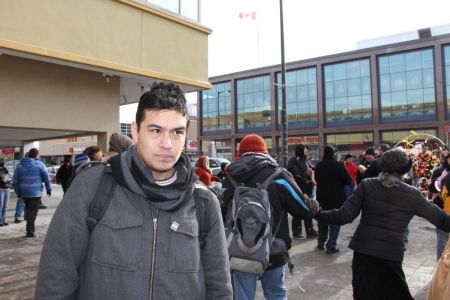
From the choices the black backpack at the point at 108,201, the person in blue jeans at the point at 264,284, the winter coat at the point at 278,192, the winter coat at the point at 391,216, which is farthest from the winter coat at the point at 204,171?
the black backpack at the point at 108,201

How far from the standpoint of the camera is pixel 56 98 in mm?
6930

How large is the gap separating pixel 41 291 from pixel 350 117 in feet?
142

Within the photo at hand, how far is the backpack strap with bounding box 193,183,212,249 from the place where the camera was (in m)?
1.80

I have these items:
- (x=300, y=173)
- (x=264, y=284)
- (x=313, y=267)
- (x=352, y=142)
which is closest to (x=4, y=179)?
(x=300, y=173)

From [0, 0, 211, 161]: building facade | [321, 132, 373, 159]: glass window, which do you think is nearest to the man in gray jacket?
[0, 0, 211, 161]: building facade

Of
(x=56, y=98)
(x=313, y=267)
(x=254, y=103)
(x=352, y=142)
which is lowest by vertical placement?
(x=313, y=267)

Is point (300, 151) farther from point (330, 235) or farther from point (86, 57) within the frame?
point (86, 57)

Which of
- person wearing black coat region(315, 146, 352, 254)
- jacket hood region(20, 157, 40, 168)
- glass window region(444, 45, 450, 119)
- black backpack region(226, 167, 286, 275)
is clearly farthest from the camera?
glass window region(444, 45, 450, 119)

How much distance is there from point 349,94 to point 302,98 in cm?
566

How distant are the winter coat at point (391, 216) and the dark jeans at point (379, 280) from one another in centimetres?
7

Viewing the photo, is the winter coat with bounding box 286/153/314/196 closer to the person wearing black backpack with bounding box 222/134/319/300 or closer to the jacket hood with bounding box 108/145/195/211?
the person wearing black backpack with bounding box 222/134/319/300

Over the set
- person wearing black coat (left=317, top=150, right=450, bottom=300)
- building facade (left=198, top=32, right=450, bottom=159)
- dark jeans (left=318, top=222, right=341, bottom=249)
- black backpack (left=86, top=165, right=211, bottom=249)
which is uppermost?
building facade (left=198, top=32, right=450, bottom=159)

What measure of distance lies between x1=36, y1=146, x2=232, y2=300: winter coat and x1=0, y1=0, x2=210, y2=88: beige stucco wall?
494 centimetres

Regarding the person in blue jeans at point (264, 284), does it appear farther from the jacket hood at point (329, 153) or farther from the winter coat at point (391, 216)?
the jacket hood at point (329, 153)
